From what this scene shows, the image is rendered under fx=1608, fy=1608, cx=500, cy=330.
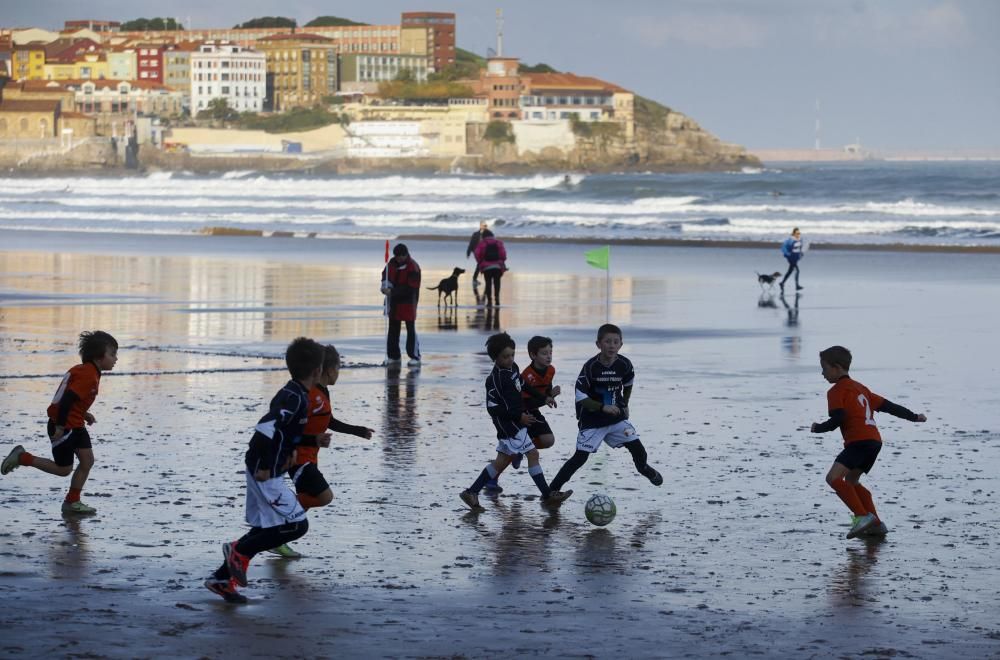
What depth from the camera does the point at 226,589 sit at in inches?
283

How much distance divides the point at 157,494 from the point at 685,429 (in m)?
4.65


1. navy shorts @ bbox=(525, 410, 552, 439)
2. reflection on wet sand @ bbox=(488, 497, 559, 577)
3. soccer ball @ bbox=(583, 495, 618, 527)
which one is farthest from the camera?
navy shorts @ bbox=(525, 410, 552, 439)

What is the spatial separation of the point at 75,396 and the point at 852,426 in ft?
14.4

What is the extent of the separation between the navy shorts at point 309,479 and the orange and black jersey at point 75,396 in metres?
1.75

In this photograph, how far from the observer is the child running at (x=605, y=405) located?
31.4 feet

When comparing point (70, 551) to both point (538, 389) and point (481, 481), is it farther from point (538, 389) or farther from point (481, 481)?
point (538, 389)

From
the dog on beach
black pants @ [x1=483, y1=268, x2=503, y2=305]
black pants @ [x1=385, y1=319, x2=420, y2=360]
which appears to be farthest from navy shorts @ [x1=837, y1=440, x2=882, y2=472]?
the dog on beach

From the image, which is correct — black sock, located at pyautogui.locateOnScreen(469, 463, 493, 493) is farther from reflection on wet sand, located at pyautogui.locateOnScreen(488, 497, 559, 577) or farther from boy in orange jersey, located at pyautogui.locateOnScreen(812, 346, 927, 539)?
boy in orange jersey, located at pyautogui.locateOnScreen(812, 346, 927, 539)

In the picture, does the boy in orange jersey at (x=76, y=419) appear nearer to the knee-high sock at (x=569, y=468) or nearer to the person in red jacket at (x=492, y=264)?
the knee-high sock at (x=569, y=468)

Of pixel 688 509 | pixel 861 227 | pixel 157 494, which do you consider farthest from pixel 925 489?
pixel 861 227

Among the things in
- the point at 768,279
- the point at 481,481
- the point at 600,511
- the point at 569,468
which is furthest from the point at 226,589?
the point at 768,279

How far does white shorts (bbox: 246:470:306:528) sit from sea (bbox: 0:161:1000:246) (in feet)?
119

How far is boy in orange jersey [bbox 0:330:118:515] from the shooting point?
29.9 feet

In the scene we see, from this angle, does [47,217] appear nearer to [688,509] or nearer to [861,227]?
[861,227]
